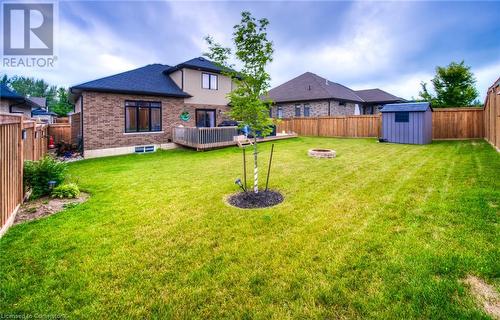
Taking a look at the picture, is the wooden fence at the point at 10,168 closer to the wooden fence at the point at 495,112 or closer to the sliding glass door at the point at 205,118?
the sliding glass door at the point at 205,118

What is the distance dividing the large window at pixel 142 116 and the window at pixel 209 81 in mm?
3807

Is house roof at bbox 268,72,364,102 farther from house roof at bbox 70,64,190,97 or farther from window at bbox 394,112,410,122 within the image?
house roof at bbox 70,64,190,97

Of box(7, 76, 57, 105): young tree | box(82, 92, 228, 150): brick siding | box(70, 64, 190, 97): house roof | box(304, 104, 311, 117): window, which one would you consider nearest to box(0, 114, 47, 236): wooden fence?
box(82, 92, 228, 150): brick siding

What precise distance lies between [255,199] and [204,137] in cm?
956

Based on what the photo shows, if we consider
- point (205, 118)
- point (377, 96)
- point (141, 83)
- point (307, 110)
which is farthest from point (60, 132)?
point (377, 96)

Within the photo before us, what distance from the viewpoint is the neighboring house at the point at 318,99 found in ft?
82.4

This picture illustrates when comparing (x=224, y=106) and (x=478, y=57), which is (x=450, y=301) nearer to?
(x=224, y=106)

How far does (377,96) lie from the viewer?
30656mm

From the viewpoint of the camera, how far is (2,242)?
3621 millimetres

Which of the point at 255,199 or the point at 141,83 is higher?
the point at 141,83

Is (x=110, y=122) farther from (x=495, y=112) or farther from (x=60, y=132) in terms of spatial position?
(x=495, y=112)

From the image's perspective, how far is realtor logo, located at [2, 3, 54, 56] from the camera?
979cm

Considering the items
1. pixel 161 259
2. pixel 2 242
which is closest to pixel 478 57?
pixel 161 259

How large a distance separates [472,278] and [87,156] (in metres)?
15.3
